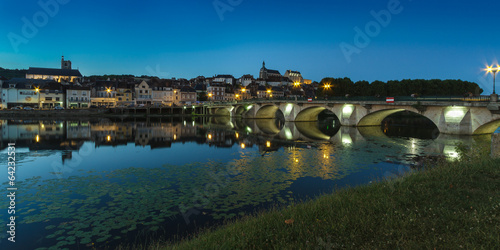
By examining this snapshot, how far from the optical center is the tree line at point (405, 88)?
293 ft

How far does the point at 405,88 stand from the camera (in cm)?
9156

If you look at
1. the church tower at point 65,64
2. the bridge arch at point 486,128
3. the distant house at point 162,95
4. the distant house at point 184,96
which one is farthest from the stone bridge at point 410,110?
the church tower at point 65,64

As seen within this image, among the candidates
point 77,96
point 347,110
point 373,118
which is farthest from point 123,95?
point 373,118

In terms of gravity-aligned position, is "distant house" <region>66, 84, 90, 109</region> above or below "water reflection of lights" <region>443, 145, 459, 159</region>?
above

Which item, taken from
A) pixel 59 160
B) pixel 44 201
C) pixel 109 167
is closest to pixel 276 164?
pixel 109 167

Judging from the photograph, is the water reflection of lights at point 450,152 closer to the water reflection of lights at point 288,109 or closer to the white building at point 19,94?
the water reflection of lights at point 288,109

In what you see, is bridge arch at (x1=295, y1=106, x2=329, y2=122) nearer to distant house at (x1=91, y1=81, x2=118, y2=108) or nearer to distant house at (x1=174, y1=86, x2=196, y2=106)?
distant house at (x1=174, y1=86, x2=196, y2=106)

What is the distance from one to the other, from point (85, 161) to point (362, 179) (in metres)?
19.1

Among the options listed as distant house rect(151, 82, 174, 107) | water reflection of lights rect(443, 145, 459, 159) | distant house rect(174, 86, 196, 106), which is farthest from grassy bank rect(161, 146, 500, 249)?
distant house rect(174, 86, 196, 106)

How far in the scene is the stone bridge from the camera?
108 feet

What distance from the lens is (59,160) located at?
71.3 feet

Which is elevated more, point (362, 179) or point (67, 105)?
point (67, 105)

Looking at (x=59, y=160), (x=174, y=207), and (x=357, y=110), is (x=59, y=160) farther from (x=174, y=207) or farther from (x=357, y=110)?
(x=357, y=110)

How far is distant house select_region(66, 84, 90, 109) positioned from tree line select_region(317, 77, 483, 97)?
A: 267 feet
